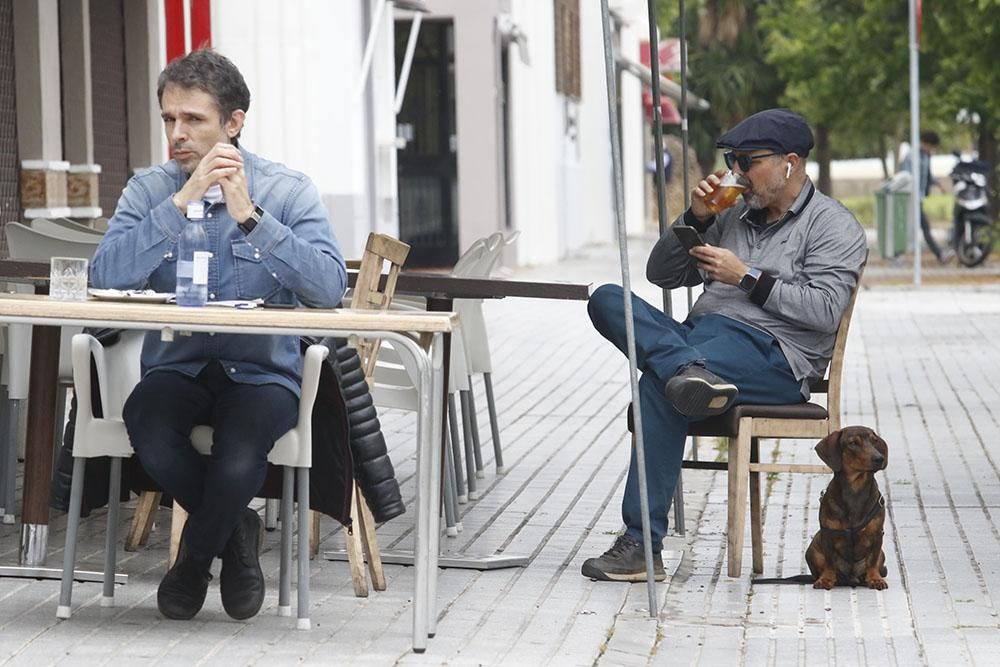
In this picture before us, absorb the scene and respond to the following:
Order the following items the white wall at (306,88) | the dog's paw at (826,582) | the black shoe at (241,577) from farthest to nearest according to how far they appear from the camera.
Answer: the white wall at (306,88)
the dog's paw at (826,582)
the black shoe at (241,577)

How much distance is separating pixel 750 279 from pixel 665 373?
1.27 ft

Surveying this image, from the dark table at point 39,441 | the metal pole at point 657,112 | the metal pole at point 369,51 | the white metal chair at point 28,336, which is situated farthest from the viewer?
the metal pole at point 369,51

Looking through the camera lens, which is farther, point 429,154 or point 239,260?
point 429,154

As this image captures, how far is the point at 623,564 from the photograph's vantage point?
5812 mm

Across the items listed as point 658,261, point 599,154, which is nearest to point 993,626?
point 658,261

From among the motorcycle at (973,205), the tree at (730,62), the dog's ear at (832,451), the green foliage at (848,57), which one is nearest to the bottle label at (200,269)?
the dog's ear at (832,451)

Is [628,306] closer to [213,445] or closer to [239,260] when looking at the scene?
[239,260]

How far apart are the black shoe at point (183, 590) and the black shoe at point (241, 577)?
0.19 ft

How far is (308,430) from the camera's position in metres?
5.01

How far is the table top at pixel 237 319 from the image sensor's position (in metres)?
4.62

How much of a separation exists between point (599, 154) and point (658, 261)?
32735mm

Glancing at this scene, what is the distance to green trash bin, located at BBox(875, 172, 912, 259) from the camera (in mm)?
24000

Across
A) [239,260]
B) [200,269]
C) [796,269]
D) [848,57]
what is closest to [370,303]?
[239,260]

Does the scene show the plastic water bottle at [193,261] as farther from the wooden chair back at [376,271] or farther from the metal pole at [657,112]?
the metal pole at [657,112]
